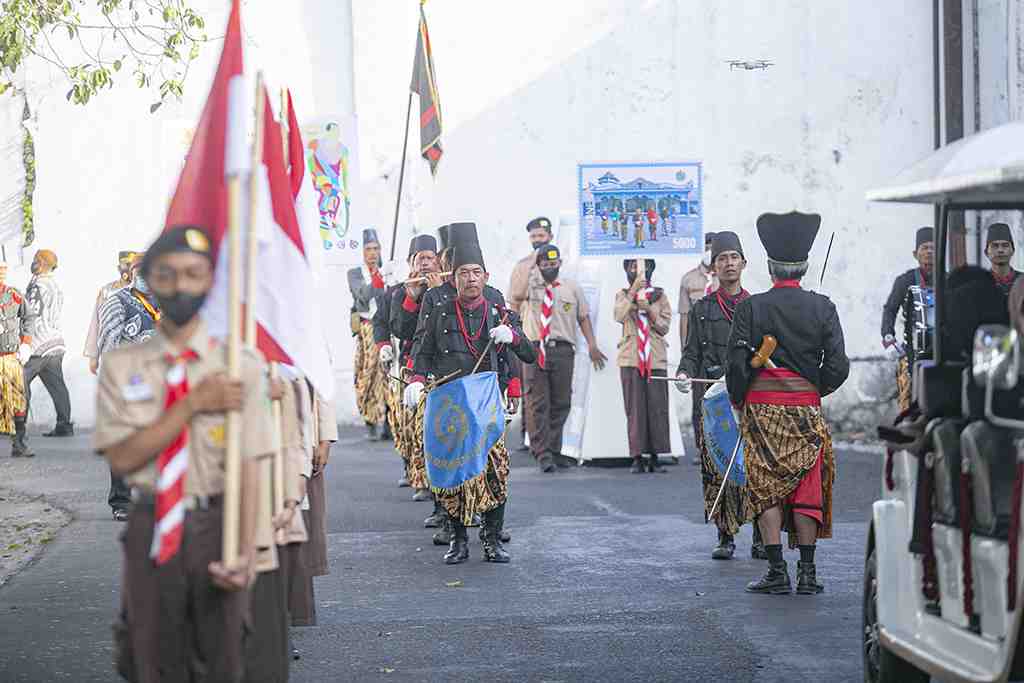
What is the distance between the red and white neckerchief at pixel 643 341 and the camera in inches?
698

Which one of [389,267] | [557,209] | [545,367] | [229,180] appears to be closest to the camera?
[229,180]

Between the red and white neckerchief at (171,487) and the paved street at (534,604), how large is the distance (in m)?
2.92

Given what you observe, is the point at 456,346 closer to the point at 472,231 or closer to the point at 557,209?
the point at 472,231

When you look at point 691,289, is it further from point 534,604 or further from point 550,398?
point 534,604

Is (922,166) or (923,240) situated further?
(923,240)

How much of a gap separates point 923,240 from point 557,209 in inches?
271

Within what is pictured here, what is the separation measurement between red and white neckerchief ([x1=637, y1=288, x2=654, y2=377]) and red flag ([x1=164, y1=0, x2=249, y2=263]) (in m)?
12.2

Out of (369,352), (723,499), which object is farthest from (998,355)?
(369,352)

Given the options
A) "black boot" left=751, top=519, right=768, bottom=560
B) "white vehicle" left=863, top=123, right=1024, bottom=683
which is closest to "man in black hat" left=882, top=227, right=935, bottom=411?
"black boot" left=751, top=519, right=768, bottom=560

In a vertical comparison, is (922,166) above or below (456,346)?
above

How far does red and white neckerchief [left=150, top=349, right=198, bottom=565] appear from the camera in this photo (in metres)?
5.24

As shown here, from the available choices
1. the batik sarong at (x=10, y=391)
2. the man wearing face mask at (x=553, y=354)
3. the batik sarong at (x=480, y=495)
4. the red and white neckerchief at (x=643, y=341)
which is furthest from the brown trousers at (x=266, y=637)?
the batik sarong at (x=10, y=391)

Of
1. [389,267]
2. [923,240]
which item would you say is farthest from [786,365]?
[389,267]

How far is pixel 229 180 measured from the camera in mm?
5348
